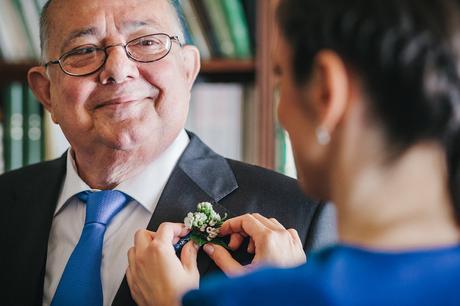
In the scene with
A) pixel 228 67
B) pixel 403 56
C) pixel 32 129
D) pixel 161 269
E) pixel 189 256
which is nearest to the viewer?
pixel 403 56

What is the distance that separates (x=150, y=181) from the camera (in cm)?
164

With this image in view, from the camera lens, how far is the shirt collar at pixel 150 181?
162 cm

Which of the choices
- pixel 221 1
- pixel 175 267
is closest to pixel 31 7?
pixel 221 1

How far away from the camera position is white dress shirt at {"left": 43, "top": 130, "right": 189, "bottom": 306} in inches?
62.3

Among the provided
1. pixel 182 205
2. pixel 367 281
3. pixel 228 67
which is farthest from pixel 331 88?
pixel 228 67

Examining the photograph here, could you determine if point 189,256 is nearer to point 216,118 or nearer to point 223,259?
point 223,259

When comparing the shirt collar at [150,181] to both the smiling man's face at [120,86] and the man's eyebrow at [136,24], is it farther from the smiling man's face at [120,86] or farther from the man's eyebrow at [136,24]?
the man's eyebrow at [136,24]

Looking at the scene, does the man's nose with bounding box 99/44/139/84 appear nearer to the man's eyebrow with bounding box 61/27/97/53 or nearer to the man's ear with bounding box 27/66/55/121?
the man's eyebrow with bounding box 61/27/97/53

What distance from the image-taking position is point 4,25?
2.44 metres

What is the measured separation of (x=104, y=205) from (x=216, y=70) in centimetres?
85

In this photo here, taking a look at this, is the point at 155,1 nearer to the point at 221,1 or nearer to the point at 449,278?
the point at 221,1

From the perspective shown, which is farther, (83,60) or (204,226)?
(83,60)

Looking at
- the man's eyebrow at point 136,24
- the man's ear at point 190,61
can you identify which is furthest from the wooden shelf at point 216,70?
the man's eyebrow at point 136,24

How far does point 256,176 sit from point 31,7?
3.86ft
